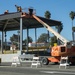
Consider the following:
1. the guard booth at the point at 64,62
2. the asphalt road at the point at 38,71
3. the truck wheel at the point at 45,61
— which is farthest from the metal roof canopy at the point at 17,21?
the asphalt road at the point at 38,71

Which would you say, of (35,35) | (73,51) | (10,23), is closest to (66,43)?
(73,51)

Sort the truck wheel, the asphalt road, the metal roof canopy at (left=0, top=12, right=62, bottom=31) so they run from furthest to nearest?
the metal roof canopy at (left=0, top=12, right=62, bottom=31)
the truck wheel
the asphalt road

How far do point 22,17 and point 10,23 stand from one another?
42.2 feet

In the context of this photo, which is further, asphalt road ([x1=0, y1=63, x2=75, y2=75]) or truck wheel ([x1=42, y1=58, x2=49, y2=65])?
truck wheel ([x1=42, y1=58, x2=49, y2=65])

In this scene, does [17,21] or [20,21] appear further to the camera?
[17,21]

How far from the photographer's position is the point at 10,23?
59688mm

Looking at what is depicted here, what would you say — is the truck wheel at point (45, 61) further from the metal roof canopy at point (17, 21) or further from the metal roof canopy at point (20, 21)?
the metal roof canopy at point (17, 21)

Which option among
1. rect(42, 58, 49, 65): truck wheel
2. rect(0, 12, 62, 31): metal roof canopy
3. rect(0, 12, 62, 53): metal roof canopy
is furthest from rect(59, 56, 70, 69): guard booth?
rect(0, 12, 62, 31): metal roof canopy

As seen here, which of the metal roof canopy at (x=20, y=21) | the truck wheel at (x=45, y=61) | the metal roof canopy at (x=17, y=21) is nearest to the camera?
the truck wheel at (x=45, y=61)

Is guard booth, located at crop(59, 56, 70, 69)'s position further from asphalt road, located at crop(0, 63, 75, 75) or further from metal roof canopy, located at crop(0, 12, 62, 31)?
metal roof canopy, located at crop(0, 12, 62, 31)

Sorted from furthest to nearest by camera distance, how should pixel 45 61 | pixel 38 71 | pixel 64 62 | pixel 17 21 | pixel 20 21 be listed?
pixel 17 21
pixel 20 21
pixel 45 61
pixel 64 62
pixel 38 71

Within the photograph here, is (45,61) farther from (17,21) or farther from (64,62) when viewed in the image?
(17,21)

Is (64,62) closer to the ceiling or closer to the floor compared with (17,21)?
closer to the floor

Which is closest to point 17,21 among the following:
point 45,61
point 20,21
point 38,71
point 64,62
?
point 20,21
